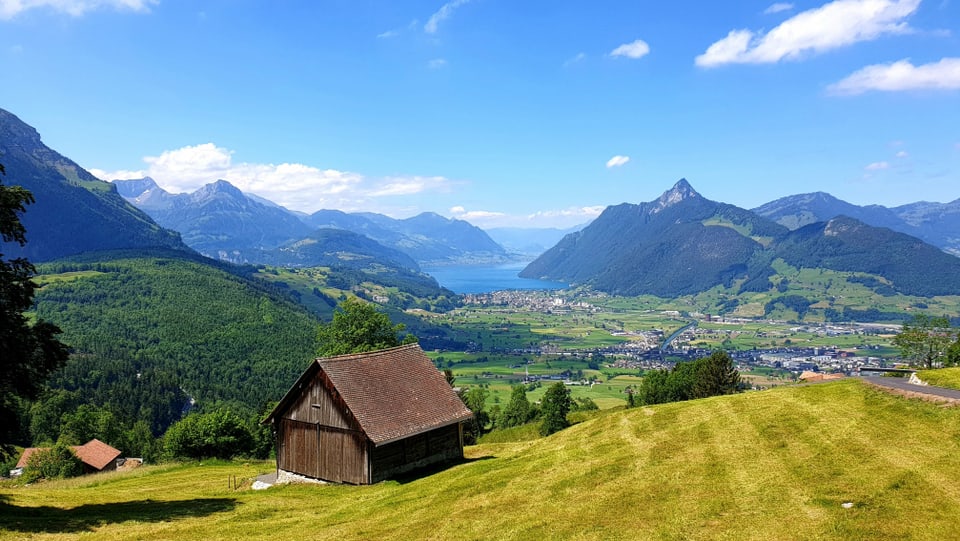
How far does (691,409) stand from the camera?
37125 mm

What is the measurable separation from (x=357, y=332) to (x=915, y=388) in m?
52.2

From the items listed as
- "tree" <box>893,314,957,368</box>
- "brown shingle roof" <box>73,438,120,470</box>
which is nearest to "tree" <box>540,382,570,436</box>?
"tree" <box>893,314,957,368</box>

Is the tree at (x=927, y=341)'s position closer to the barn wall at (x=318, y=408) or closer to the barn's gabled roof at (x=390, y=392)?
the barn's gabled roof at (x=390, y=392)

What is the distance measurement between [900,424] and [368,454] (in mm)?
28334

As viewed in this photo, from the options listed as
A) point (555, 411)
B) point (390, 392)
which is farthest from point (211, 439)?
point (555, 411)

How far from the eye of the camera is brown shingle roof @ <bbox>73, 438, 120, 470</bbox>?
76.9m

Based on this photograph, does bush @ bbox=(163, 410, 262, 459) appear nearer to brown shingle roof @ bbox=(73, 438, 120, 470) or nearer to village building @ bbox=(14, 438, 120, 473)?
village building @ bbox=(14, 438, 120, 473)

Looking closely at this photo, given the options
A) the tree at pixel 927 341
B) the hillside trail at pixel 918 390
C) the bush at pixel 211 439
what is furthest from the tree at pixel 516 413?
the hillside trail at pixel 918 390

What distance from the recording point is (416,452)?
37.8 metres

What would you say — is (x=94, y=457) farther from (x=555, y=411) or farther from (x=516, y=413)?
(x=516, y=413)

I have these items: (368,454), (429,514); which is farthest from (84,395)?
(429,514)

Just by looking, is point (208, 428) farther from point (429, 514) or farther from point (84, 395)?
point (84, 395)

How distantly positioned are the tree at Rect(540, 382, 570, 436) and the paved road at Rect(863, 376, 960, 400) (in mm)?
51390

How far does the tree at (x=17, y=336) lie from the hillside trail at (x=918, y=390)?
140 ft
